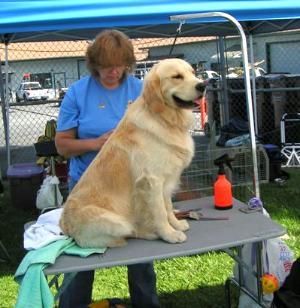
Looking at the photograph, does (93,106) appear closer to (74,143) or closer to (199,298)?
(74,143)

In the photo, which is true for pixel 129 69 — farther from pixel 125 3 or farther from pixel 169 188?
pixel 125 3

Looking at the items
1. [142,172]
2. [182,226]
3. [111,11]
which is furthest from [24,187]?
[142,172]

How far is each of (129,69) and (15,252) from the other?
2641mm

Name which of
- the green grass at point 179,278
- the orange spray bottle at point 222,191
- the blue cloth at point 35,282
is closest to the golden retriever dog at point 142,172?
the blue cloth at point 35,282

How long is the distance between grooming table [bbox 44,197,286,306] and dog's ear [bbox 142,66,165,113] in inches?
24.2

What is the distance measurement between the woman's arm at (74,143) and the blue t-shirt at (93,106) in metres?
0.03

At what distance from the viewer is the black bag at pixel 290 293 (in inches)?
93.4

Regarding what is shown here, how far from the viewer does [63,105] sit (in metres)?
2.78

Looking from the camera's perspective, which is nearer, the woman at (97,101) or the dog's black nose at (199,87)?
the dog's black nose at (199,87)

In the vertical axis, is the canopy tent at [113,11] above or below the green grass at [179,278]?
above

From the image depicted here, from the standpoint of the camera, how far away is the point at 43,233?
2451mm

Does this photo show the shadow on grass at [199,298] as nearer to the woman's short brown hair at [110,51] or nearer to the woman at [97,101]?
the woman at [97,101]

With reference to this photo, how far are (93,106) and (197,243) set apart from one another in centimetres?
93

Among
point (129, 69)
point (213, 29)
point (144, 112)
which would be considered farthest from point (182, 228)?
point (213, 29)
